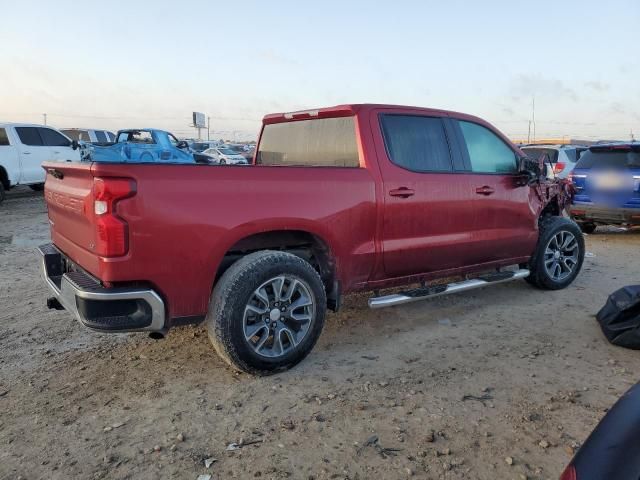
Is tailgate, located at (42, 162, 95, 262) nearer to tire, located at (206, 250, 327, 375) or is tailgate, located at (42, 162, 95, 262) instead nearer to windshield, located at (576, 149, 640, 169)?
tire, located at (206, 250, 327, 375)

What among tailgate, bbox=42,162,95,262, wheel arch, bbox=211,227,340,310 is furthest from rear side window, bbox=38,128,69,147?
wheel arch, bbox=211,227,340,310

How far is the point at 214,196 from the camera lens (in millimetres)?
3244

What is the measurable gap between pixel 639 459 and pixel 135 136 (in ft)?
62.9

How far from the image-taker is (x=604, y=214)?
876 centimetres

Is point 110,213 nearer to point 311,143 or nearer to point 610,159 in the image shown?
point 311,143

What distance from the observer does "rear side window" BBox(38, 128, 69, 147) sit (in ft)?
46.3

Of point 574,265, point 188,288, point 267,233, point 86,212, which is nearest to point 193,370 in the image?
point 188,288

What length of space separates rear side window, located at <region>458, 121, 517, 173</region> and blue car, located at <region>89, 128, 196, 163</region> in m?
7.32

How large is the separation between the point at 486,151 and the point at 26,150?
1243cm

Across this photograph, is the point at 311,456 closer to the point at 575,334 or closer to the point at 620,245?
the point at 575,334

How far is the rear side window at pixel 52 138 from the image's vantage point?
556 inches

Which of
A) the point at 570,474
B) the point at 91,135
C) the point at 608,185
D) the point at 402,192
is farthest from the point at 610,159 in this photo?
the point at 91,135

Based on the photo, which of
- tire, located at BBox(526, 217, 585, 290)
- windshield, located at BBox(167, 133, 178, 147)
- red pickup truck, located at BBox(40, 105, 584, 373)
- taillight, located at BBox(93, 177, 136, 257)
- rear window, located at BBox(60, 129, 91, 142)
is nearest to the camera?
taillight, located at BBox(93, 177, 136, 257)

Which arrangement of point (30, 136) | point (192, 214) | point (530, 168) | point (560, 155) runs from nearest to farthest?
point (192, 214), point (530, 168), point (560, 155), point (30, 136)
